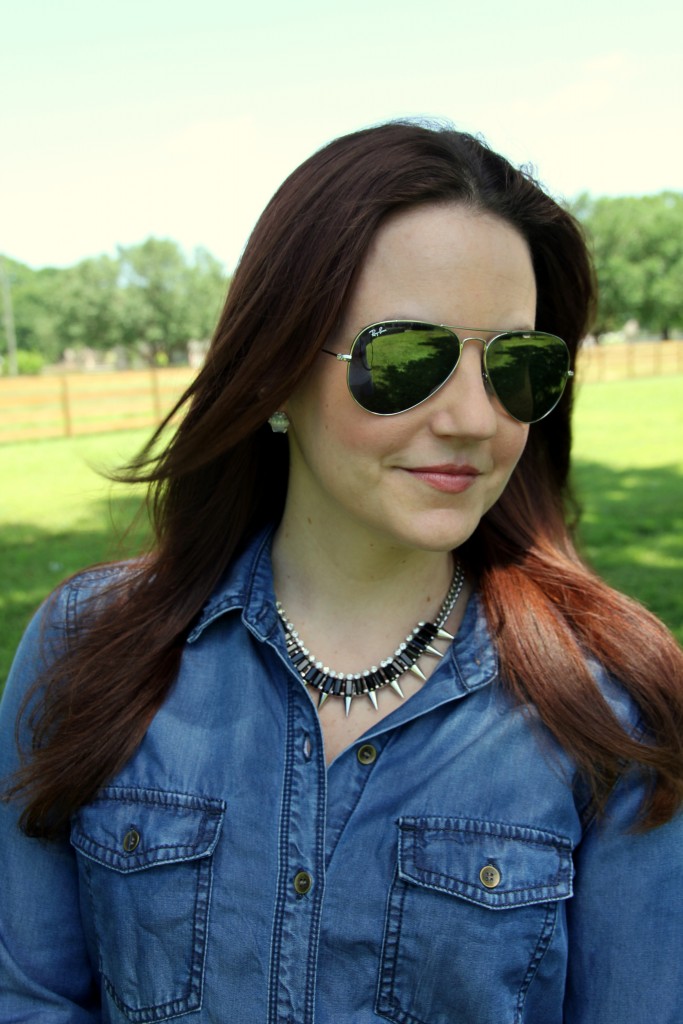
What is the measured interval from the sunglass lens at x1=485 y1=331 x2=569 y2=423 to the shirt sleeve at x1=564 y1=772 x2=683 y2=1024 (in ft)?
2.17

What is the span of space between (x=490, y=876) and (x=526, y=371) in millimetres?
856

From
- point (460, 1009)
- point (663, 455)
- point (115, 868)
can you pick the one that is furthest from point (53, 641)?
point (663, 455)

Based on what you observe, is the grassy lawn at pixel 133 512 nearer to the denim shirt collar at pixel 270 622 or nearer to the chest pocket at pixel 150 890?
the denim shirt collar at pixel 270 622

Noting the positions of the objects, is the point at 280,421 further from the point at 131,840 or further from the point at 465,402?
the point at 131,840

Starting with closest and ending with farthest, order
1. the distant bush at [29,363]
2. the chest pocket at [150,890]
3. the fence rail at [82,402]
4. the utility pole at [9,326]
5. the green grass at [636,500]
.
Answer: the chest pocket at [150,890], the green grass at [636,500], the fence rail at [82,402], the utility pole at [9,326], the distant bush at [29,363]

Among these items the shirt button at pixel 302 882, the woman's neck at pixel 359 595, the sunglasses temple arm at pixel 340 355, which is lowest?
the shirt button at pixel 302 882

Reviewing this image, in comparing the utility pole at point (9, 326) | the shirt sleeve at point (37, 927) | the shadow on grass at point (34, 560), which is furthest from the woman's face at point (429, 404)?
the utility pole at point (9, 326)

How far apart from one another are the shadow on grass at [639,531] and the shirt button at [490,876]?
8.63ft

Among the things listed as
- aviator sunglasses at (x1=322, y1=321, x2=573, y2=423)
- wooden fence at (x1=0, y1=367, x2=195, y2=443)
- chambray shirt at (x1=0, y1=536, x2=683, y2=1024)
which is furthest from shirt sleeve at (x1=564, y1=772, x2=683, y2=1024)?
wooden fence at (x1=0, y1=367, x2=195, y2=443)

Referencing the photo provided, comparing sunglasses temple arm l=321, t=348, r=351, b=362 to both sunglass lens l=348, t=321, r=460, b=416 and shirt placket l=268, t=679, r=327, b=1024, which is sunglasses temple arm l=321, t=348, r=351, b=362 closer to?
sunglass lens l=348, t=321, r=460, b=416

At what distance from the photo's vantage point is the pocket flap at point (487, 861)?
149cm

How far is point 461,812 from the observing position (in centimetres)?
154

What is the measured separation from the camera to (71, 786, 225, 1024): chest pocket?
154cm

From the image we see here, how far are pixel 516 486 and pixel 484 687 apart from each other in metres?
0.48
